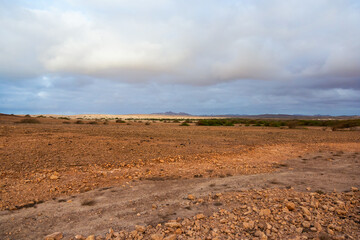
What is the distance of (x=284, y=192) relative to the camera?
15.7 ft

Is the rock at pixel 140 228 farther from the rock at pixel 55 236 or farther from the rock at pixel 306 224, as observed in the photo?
the rock at pixel 306 224

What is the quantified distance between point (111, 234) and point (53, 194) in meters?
2.35

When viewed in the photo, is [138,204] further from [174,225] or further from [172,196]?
[174,225]

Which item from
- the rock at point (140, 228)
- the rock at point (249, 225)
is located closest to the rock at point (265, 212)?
the rock at point (249, 225)

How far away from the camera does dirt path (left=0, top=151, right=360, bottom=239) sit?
3.63m

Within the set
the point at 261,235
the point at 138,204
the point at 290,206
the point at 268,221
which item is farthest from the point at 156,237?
the point at 290,206

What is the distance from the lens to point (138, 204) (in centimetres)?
445

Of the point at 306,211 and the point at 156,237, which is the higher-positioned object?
the point at 306,211

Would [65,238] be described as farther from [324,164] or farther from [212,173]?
[324,164]

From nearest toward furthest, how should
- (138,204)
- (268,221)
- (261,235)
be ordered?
(261,235)
(268,221)
(138,204)

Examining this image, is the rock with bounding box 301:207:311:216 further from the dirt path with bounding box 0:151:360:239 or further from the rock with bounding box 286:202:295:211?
the dirt path with bounding box 0:151:360:239

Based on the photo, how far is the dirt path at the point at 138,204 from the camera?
11.9 feet

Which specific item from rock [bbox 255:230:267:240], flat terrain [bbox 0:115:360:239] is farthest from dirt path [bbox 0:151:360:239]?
rock [bbox 255:230:267:240]

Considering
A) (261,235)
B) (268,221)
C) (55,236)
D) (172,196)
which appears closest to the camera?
(261,235)
